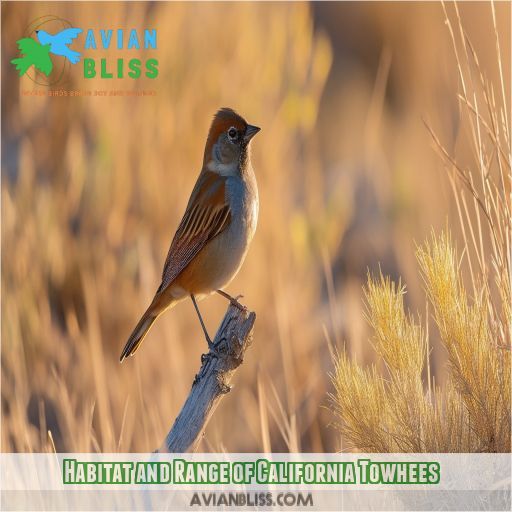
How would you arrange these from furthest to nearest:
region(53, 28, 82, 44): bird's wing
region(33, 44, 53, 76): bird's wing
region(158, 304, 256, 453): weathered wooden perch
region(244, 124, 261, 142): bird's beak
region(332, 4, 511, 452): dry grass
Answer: region(53, 28, 82, 44): bird's wing < region(33, 44, 53, 76): bird's wing < region(244, 124, 261, 142): bird's beak < region(158, 304, 256, 453): weathered wooden perch < region(332, 4, 511, 452): dry grass

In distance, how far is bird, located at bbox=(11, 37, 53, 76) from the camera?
4203mm

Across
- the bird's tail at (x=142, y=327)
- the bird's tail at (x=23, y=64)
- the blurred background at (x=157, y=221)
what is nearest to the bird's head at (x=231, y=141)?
the bird's tail at (x=142, y=327)

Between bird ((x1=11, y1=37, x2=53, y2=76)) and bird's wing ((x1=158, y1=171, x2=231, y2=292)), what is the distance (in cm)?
103

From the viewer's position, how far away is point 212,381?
9.68 feet

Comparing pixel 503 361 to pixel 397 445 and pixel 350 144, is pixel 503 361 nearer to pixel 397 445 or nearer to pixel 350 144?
pixel 397 445

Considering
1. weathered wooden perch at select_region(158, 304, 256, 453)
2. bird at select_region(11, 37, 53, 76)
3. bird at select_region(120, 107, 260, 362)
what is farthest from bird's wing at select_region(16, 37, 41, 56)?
weathered wooden perch at select_region(158, 304, 256, 453)

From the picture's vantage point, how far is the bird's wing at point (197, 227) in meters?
3.75

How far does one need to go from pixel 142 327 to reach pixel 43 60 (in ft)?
4.70

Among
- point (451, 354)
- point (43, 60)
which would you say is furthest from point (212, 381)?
point (43, 60)

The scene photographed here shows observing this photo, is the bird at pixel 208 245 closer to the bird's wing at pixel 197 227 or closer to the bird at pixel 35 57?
the bird's wing at pixel 197 227

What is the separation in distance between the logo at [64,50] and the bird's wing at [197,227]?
2.32 ft

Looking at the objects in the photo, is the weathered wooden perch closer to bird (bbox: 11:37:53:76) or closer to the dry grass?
the dry grass

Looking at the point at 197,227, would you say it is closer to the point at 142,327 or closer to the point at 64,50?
the point at 142,327

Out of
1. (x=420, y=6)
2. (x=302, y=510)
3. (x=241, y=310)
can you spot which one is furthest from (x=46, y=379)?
(x=420, y=6)
